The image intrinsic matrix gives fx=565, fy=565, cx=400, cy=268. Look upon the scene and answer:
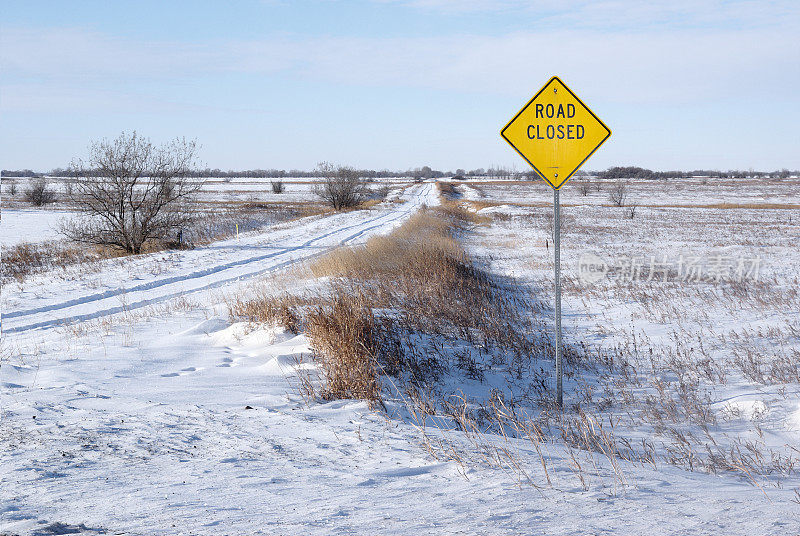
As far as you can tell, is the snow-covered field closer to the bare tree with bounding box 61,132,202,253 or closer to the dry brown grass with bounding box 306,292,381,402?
the dry brown grass with bounding box 306,292,381,402

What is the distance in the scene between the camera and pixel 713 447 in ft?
17.2

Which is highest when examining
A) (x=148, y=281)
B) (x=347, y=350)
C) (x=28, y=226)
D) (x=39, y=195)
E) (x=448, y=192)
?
(x=448, y=192)

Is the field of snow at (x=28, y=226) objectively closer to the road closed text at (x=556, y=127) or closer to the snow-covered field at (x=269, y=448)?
the snow-covered field at (x=269, y=448)

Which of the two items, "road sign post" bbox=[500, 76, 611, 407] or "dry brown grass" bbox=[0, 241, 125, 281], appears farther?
"dry brown grass" bbox=[0, 241, 125, 281]

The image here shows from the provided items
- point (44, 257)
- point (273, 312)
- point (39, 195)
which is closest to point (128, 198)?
point (44, 257)

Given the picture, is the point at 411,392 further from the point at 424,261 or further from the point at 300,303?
the point at 424,261

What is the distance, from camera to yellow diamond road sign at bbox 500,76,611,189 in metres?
6.04

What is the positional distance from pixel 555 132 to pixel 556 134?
3 centimetres

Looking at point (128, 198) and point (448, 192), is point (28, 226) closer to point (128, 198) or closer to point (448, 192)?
point (128, 198)

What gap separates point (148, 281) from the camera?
14859 millimetres

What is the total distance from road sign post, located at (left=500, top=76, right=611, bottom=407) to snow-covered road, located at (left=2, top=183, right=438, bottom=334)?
8.51 m

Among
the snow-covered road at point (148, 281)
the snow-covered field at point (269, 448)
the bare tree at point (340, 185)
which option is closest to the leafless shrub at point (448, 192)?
the bare tree at point (340, 185)

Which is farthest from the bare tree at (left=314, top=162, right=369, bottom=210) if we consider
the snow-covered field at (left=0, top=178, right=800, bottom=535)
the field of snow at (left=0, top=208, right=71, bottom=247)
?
the snow-covered field at (left=0, top=178, right=800, bottom=535)

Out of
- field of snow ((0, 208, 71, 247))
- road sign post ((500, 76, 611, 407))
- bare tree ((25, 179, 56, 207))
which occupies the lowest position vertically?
field of snow ((0, 208, 71, 247))
